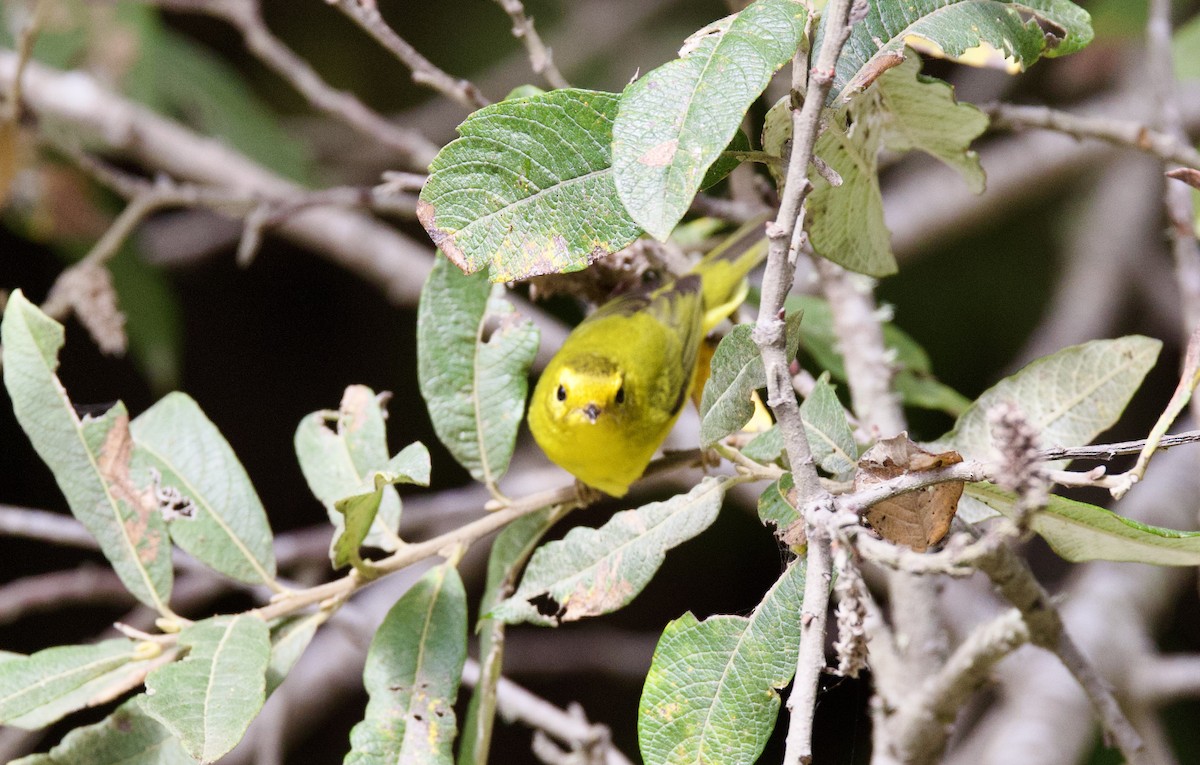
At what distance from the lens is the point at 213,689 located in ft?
2.87

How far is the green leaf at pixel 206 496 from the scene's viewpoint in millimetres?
1120

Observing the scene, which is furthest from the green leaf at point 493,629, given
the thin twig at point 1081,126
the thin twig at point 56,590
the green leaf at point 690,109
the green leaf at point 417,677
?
the thin twig at point 56,590

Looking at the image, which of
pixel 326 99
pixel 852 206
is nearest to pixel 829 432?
pixel 852 206

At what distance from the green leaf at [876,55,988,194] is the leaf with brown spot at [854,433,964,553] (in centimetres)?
33

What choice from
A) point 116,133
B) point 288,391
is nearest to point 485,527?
point 116,133

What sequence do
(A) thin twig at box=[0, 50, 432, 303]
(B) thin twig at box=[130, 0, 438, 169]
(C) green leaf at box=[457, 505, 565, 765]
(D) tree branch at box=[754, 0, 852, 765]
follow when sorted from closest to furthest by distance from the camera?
(D) tree branch at box=[754, 0, 852, 765] < (C) green leaf at box=[457, 505, 565, 765] < (B) thin twig at box=[130, 0, 438, 169] < (A) thin twig at box=[0, 50, 432, 303]

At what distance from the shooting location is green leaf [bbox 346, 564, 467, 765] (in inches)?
37.4

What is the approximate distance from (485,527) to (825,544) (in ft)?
1.66

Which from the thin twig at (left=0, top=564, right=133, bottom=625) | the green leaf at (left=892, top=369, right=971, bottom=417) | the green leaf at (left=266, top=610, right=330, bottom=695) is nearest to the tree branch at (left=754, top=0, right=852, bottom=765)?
the green leaf at (left=266, top=610, right=330, bottom=695)

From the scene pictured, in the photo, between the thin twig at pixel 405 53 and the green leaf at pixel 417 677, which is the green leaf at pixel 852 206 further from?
the thin twig at pixel 405 53

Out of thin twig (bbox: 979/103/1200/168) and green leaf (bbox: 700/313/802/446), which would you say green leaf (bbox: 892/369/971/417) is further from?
green leaf (bbox: 700/313/802/446)

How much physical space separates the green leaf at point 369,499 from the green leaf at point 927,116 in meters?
0.51

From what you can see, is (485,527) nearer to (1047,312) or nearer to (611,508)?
(611,508)

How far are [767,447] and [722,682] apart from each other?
211 mm
